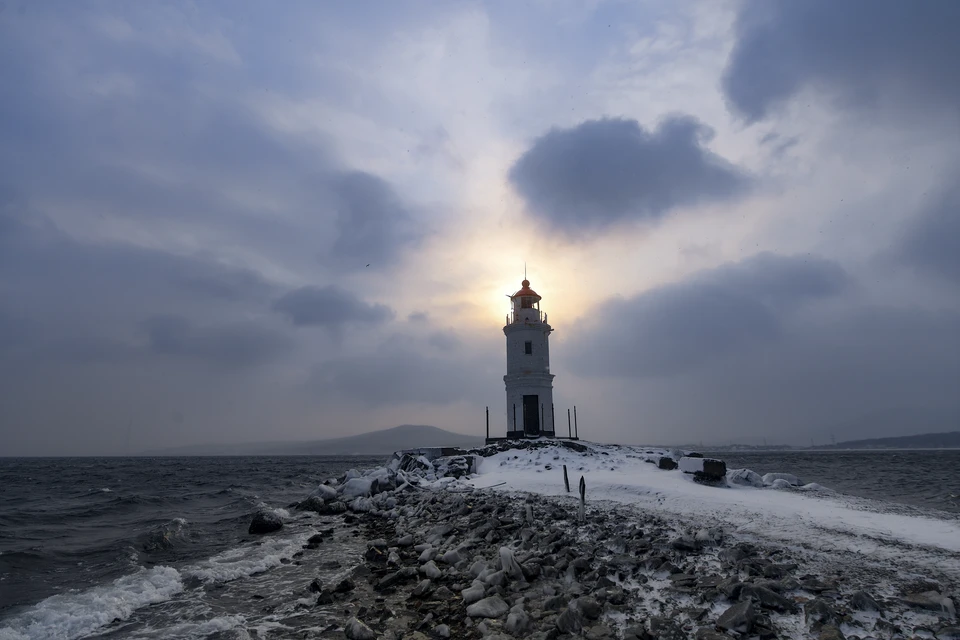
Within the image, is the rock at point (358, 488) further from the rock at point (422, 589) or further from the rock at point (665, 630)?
the rock at point (665, 630)

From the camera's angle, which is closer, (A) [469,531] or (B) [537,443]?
(A) [469,531]

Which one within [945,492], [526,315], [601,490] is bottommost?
[945,492]

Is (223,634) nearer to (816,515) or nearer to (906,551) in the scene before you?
(906,551)

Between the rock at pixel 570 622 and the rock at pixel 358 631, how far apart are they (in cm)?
267

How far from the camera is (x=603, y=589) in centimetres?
750

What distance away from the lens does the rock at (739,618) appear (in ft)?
19.0

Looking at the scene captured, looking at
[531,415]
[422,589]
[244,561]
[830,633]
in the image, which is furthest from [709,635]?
[531,415]

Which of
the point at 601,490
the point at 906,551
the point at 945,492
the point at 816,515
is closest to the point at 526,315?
the point at 601,490

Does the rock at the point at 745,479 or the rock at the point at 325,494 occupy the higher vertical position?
the rock at the point at 745,479

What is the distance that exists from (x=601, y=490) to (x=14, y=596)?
14615 mm

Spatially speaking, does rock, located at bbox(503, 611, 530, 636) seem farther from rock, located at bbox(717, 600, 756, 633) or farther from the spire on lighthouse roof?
the spire on lighthouse roof

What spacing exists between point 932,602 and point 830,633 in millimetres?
Answer: 1412

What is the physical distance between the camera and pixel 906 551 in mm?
7930

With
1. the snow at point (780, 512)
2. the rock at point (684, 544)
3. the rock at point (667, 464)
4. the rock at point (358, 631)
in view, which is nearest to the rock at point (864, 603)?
the snow at point (780, 512)
